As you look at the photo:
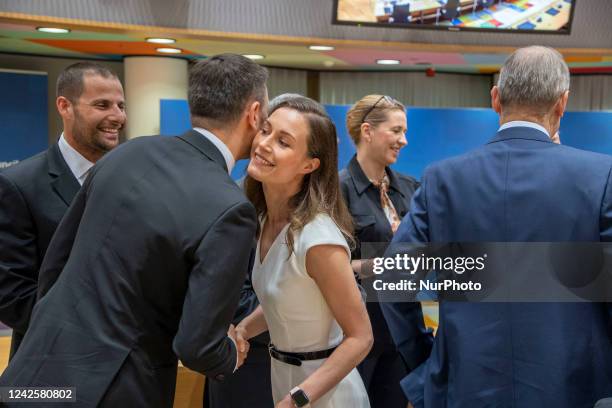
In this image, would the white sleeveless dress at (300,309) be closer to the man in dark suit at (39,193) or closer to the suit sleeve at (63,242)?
the suit sleeve at (63,242)

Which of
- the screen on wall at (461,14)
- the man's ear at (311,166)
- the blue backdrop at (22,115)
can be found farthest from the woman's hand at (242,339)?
the blue backdrop at (22,115)

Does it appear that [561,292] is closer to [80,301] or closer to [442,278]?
[442,278]

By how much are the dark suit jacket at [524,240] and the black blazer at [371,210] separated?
1004 mm

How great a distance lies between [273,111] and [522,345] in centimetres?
94

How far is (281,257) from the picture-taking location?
6.03 feet

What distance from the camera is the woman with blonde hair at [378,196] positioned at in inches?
108

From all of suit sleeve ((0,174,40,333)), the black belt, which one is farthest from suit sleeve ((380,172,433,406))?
suit sleeve ((0,174,40,333))

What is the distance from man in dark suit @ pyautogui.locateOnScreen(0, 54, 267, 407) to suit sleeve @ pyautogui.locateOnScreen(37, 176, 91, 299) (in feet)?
0.14

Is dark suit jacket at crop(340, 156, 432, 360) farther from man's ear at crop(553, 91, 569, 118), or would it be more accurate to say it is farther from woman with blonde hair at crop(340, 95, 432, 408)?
man's ear at crop(553, 91, 569, 118)

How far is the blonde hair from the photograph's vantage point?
10.4 feet

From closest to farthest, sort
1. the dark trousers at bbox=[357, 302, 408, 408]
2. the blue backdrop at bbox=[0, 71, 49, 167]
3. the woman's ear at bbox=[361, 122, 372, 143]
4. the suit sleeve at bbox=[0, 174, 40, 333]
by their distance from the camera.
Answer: the suit sleeve at bbox=[0, 174, 40, 333] < the dark trousers at bbox=[357, 302, 408, 408] < the woman's ear at bbox=[361, 122, 372, 143] < the blue backdrop at bbox=[0, 71, 49, 167]

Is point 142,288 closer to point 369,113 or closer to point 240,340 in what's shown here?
point 240,340

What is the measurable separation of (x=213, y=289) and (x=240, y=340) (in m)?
0.58

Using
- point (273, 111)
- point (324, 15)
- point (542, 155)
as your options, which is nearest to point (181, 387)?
point (273, 111)
